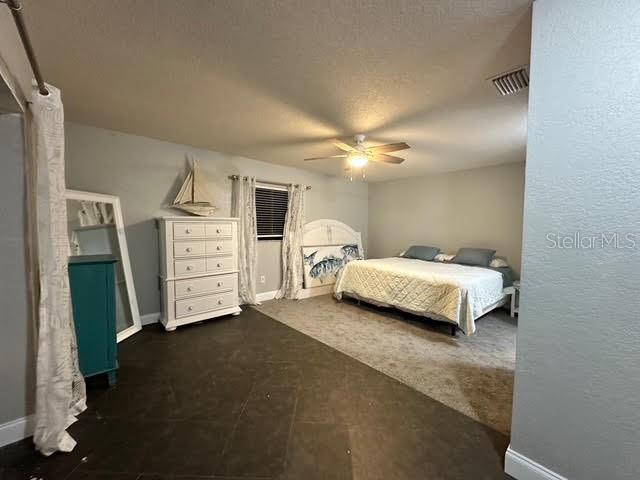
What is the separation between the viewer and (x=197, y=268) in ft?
9.98

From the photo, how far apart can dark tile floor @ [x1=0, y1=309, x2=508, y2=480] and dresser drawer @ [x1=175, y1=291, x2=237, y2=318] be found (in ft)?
2.33

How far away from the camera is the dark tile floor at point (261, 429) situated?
1241mm

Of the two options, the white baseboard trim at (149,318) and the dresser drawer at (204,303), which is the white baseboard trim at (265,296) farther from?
the white baseboard trim at (149,318)

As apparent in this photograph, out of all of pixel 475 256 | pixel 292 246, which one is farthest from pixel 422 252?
pixel 292 246

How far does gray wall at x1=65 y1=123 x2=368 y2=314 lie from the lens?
2633 mm

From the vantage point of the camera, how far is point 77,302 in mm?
1729

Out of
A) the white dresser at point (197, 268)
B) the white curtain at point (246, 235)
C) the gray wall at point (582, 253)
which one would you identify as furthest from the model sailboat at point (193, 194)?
the gray wall at point (582, 253)

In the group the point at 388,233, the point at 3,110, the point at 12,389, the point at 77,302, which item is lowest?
the point at 12,389

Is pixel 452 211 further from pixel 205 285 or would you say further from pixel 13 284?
pixel 13 284

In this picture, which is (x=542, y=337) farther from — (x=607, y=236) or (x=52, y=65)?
(x=52, y=65)

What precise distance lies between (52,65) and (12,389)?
1932 millimetres

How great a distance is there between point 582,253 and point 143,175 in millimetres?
3785

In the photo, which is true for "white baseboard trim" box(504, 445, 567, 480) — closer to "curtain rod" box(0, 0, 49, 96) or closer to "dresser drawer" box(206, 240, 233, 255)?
"curtain rod" box(0, 0, 49, 96)

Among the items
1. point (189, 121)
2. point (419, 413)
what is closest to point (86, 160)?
point (189, 121)
